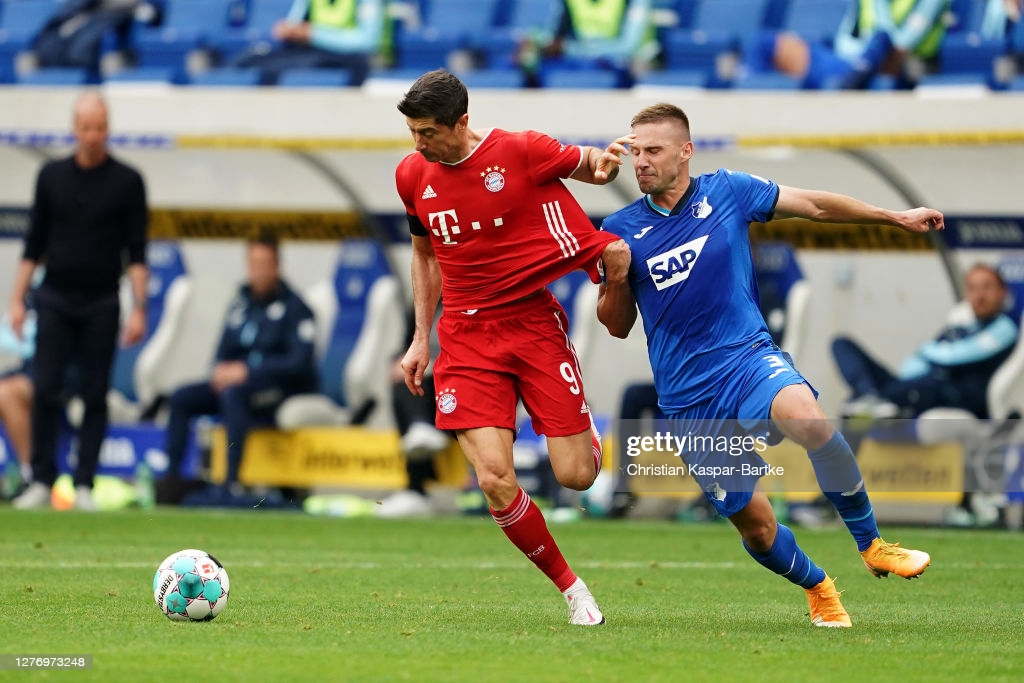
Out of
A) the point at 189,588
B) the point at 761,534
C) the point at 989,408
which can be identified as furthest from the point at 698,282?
the point at 989,408

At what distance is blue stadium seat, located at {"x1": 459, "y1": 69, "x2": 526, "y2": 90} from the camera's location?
16156 mm

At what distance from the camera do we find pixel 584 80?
1608cm

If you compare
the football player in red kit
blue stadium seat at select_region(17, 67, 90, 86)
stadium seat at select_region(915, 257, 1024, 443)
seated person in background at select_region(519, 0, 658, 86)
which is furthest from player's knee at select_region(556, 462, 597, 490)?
blue stadium seat at select_region(17, 67, 90, 86)

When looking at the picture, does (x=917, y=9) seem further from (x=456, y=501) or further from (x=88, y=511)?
(x=88, y=511)

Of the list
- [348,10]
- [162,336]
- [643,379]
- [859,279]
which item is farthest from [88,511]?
[348,10]

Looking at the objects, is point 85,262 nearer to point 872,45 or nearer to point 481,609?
point 481,609

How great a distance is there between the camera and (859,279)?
1314cm

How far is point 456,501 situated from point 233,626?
790 centimetres

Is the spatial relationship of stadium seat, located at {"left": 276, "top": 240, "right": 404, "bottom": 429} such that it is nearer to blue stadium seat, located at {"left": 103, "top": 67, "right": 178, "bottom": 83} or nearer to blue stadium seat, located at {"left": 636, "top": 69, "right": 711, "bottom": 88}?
blue stadium seat, located at {"left": 636, "top": 69, "right": 711, "bottom": 88}

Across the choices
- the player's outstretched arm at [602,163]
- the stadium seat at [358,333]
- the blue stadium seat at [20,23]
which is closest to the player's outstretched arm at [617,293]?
the player's outstretched arm at [602,163]

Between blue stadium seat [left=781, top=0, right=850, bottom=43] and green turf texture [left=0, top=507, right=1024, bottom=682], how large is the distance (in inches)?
247

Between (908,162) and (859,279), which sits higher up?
(908,162)

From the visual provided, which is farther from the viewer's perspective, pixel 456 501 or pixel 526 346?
pixel 456 501

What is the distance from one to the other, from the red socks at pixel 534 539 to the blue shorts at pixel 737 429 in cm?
60
